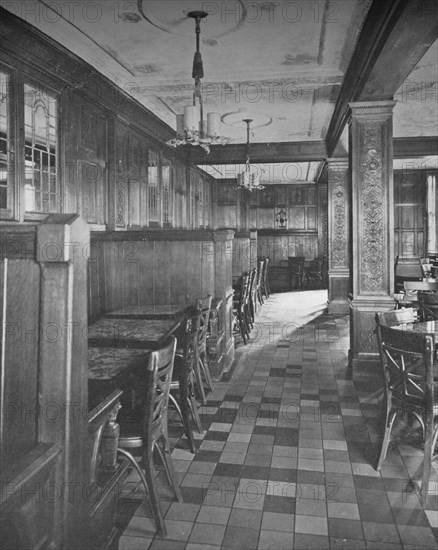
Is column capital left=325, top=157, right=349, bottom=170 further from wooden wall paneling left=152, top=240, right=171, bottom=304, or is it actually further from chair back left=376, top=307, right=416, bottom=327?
chair back left=376, top=307, right=416, bottom=327

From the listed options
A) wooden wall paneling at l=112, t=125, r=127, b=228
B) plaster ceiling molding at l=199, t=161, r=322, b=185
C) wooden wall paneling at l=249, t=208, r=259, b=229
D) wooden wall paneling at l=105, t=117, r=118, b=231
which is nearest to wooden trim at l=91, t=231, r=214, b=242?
wooden wall paneling at l=105, t=117, r=118, b=231

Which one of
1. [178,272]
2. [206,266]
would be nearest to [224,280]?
[206,266]

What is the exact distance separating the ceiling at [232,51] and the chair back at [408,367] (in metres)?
2.64

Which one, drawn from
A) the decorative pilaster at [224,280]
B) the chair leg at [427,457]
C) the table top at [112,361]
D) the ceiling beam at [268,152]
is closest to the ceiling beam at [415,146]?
the ceiling beam at [268,152]

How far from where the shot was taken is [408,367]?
Answer: 308cm

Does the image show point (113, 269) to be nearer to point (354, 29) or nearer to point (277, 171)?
point (354, 29)

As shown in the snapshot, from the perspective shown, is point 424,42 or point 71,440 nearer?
point 71,440

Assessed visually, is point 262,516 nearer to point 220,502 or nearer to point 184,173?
point 220,502

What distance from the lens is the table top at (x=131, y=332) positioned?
3592 millimetres

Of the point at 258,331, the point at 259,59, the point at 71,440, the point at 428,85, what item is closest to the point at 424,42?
the point at 259,59

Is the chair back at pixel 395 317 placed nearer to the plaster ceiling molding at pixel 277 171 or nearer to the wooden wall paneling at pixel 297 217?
the plaster ceiling molding at pixel 277 171

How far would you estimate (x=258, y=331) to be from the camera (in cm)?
825

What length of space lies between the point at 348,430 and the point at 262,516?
1.46 meters

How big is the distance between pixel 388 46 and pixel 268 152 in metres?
5.91
